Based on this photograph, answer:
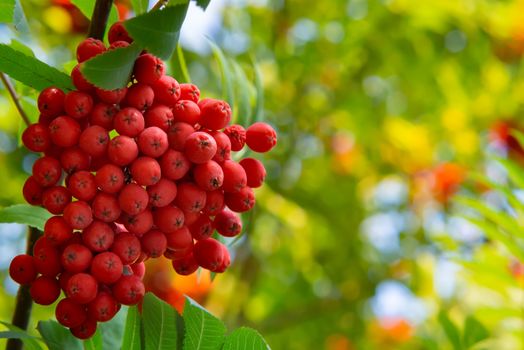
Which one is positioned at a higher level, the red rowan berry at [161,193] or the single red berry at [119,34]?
the single red berry at [119,34]

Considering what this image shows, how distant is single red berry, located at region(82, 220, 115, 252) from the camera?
589 millimetres

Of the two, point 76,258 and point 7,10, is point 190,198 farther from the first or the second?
point 7,10

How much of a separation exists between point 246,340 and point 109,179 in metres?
0.18

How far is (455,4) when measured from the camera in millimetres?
1773

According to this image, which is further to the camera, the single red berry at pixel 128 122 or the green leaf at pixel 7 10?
the green leaf at pixel 7 10

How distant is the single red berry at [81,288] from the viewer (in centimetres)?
58

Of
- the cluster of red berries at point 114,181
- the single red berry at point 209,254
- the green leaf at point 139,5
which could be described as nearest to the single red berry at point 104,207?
the cluster of red berries at point 114,181

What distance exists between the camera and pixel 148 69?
2.00 feet

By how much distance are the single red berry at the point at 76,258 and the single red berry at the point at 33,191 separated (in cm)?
6

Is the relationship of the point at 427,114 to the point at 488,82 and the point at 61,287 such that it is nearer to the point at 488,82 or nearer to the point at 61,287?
the point at 488,82

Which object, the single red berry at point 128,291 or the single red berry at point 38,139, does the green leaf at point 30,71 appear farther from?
the single red berry at point 128,291

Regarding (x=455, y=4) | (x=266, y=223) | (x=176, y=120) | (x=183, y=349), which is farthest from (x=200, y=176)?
(x=266, y=223)

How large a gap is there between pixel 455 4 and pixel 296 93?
447 mm

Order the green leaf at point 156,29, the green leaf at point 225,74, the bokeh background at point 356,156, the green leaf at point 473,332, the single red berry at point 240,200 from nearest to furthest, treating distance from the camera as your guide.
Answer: the green leaf at point 156,29, the single red berry at point 240,200, the green leaf at point 225,74, the green leaf at point 473,332, the bokeh background at point 356,156
